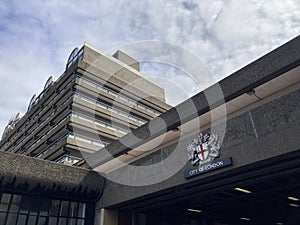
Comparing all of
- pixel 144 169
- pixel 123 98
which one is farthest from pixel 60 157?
pixel 144 169

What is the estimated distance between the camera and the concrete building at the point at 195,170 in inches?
404

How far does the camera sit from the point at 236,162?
1057 cm

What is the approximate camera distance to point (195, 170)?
38.8ft

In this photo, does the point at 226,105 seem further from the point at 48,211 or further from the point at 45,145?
the point at 45,145

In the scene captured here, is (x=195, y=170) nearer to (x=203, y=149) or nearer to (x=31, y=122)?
(x=203, y=149)

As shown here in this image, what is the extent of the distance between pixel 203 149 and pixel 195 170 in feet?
3.14

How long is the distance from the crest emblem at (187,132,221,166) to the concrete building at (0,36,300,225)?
0.14ft

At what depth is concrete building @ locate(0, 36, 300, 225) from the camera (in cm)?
1027

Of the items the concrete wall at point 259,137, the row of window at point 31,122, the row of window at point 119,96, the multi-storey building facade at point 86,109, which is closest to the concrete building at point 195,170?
the concrete wall at point 259,137

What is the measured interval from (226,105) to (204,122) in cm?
A: 146

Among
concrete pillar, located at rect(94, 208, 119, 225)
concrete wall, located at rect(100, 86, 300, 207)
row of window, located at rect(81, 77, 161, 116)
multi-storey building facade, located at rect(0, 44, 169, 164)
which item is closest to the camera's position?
concrete wall, located at rect(100, 86, 300, 207)

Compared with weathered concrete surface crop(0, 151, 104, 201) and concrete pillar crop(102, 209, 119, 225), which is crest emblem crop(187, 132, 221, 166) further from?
weathered concrete surface crop(0, 151, 104, 201)

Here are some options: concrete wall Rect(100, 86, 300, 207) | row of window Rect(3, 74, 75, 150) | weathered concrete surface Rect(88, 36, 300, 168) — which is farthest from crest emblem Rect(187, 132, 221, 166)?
row of window Rect(3, 74, 75, 150)

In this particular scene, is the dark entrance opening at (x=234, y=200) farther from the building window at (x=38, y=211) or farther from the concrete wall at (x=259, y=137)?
the building window at (x=38, y=211)
